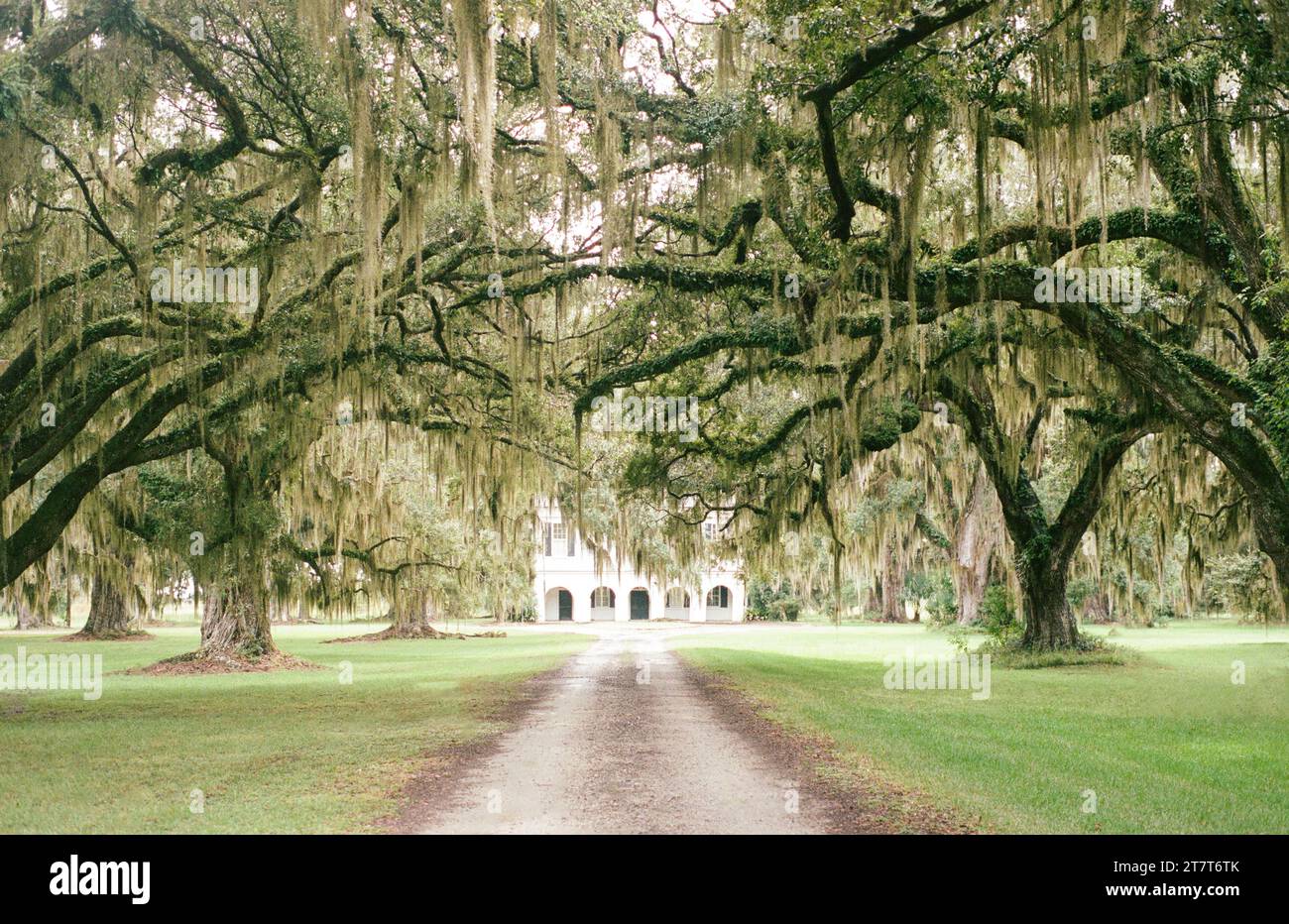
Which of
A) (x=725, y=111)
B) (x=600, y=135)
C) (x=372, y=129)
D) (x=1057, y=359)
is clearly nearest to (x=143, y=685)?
(x=372, y=129)

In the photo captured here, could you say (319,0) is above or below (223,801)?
above

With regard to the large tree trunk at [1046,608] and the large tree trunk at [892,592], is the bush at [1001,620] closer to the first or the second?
the large tree trunk at [1046,608]

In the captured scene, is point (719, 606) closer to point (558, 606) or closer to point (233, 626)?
point (558, 606)

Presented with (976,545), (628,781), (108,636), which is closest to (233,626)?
(108,636)

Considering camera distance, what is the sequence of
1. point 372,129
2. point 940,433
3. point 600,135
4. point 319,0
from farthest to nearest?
point 940,433
point 600,135
point 372,129
point 319,0

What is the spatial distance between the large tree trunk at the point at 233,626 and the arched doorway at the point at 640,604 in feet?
136

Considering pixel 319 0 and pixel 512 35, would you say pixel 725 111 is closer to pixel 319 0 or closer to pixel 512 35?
pixel 512 35

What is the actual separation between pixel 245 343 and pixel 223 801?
21.6 ft

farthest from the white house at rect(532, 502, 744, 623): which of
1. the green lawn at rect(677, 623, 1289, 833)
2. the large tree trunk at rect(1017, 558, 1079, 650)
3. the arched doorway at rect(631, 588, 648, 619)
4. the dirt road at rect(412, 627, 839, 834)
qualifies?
the dirt road at rect(412, 627, 839, 834)

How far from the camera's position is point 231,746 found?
9.33 m

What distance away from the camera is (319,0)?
311 inches

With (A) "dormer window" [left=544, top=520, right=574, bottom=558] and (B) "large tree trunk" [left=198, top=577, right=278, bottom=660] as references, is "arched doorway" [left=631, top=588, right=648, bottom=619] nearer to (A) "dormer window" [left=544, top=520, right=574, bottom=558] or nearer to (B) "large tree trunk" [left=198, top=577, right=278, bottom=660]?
(A) "dormer window" [left=544, top=520, right=574, bottom=558]

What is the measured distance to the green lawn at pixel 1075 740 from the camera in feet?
20.9
